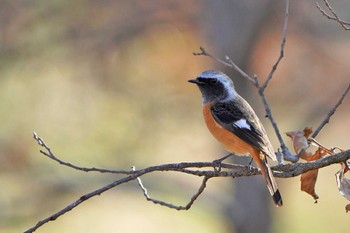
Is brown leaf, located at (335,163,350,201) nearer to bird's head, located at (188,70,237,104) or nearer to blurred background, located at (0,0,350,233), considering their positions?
bird's head, located at (188,70,237,104)

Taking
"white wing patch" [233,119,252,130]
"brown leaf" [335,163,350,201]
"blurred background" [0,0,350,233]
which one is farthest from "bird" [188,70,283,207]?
"blurred background" [0,0,350,233]

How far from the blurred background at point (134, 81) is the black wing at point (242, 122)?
483 cm

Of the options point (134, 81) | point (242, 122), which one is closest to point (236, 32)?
point (134, 81)

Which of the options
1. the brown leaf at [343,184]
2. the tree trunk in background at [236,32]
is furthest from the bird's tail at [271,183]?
the tree trunk in background at [236,32]

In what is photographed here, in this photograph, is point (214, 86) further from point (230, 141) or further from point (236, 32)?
point (236, 32)

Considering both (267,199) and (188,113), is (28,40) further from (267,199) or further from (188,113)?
(267,199)

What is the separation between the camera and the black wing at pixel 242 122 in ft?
17.5

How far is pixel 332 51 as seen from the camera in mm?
10992

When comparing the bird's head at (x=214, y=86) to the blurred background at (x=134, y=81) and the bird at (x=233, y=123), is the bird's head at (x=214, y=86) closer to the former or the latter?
the bird at (x=233, y=123)

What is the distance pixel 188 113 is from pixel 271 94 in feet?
4.33

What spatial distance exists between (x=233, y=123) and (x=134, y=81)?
246 inches

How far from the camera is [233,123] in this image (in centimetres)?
555

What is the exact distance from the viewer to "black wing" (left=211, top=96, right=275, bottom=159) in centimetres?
532

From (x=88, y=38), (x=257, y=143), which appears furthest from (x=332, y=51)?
(x=257, y=143)
